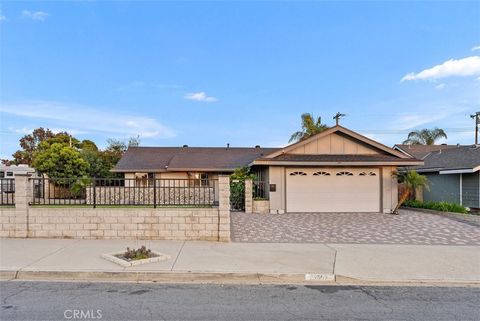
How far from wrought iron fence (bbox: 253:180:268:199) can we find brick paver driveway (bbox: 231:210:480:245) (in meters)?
2.41

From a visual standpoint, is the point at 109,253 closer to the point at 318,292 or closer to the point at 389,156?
the point at 318,292

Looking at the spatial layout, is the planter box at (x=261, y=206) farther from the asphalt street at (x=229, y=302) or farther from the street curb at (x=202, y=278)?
the asphalt street at (x=229, y=302)

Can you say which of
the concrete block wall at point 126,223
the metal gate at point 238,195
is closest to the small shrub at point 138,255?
the concrete block wall at point 126,223

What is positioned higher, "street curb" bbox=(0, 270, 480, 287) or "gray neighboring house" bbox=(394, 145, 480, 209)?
"gray neighboring house" bbox=(394, 145, 480, 209)

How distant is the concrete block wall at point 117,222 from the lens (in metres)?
9.03

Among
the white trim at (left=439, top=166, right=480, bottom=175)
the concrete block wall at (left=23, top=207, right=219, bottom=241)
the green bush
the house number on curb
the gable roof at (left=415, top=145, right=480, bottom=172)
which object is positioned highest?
the gable roof at (left=415, top=145, right=480, bottom=172)

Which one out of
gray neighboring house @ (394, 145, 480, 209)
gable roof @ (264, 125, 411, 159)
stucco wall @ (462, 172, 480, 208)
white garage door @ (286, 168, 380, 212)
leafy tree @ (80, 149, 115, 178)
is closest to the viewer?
white garage door @ (286, 168, 380, 212)

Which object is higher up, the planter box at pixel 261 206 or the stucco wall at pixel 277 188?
the stucco wall at pixel 277 188

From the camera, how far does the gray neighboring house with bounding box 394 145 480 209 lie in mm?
16891

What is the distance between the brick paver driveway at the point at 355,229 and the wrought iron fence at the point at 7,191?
21.3 ft

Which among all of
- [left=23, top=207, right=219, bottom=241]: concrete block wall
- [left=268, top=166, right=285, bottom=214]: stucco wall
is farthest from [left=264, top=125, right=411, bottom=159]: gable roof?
[left=23, top=207, right=219, bottom=241]: concrete block wall

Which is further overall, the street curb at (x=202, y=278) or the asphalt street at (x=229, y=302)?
the street curb at (x=202, y=278)

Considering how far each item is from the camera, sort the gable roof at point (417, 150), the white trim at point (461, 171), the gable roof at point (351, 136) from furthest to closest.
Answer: the gable roof at point (417, 150) < the gable roof at point (351, 136) < the white trim at point (461, 171)

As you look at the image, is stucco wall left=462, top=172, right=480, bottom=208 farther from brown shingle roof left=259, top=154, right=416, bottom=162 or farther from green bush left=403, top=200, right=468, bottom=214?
brown shingle roof left=259, top=154, right=416, bottom=162
